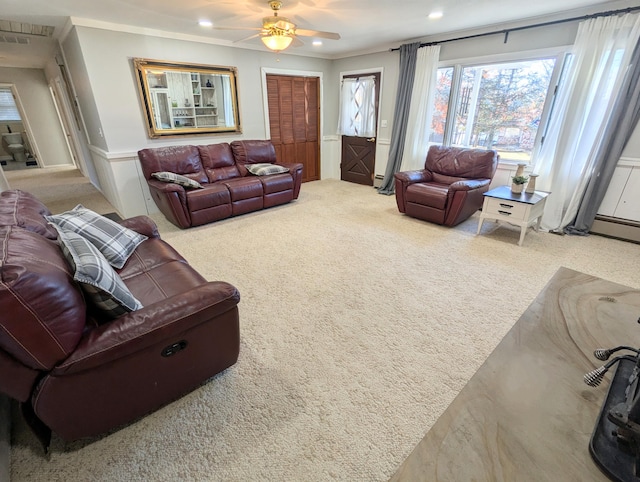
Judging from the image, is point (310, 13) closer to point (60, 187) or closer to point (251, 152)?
point (251, 152)

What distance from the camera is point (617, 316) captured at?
1.08 metres

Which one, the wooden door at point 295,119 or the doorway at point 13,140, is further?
the doorway at point 13,140

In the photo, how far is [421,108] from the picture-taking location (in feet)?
15.2

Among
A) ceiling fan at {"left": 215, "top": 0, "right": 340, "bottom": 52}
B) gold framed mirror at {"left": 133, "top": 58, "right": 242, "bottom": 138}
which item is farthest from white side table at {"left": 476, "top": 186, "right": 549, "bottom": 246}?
gold framed mirror at {"left": 133, "top": 58, "right": 242, "bottom": 138}

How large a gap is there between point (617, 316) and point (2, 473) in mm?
2415

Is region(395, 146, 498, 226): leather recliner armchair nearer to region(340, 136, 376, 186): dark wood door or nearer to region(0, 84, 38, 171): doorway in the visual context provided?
region(340, 136, 376, 186): dark wood door

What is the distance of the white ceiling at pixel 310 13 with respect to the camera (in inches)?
115

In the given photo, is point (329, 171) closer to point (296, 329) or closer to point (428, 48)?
point (428, 48)

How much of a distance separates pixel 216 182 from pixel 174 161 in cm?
60

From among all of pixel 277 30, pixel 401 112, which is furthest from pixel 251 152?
pixel 401 112

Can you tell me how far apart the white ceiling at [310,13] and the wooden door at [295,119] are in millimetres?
1227

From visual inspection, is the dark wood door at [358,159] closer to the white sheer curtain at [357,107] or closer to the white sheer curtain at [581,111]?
the white sheer curtain at [357,107]

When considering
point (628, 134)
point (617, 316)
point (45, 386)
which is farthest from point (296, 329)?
point (628, 134)

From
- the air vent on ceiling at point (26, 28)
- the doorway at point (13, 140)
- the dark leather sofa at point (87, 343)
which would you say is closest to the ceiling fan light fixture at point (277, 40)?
the dark leather sofa at point (87, 343)
